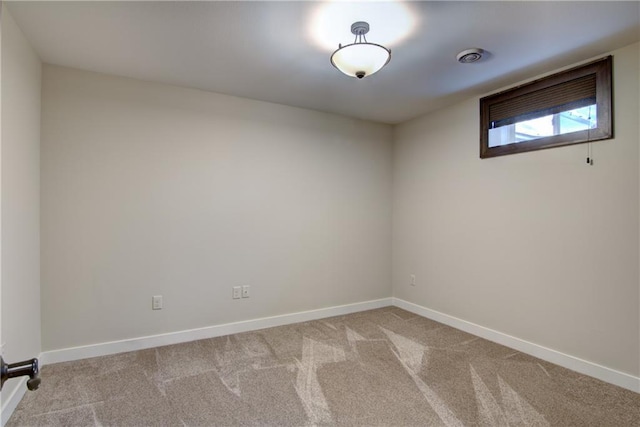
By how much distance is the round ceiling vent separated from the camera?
2.46m

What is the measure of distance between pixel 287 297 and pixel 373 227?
1.45 m

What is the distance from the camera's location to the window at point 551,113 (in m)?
2.50

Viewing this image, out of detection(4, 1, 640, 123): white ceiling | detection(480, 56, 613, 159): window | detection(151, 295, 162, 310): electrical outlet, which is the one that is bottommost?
detection(151, 295, 162, 310): electrical outlet

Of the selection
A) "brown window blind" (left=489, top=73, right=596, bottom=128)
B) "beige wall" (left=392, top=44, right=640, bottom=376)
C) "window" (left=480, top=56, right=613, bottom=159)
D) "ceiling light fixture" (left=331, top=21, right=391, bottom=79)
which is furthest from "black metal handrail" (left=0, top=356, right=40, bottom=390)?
"brown window blind" (left=489, top=73, right=596, bottom=128)

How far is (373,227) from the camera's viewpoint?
14.3 feet

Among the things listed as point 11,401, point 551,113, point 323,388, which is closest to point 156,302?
point 11,401

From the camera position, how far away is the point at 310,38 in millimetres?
2318

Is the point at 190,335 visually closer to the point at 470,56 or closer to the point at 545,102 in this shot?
the point at 470,56

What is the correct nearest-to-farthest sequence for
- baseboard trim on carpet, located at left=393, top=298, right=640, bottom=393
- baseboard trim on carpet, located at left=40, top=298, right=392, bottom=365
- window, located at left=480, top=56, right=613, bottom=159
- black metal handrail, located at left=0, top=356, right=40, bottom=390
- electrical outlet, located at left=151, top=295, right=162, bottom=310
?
black metal handrail, located at left=0, top=356, right=40, bottom=390, baseboard trim on carpet, located at left=393, top=298, right=640, bottom=393, window, located at left=480, top=56, right=613, bottom=159, baseboard trim on carpet, located at left=40, top=298, right=392, bottom=365, electrical outlet, located at left=151, top=295, right=162, bottom=310

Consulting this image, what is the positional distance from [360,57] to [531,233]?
2162 millimetres

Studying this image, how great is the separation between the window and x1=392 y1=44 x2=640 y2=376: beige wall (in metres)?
0.08

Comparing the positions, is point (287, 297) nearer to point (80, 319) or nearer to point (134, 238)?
point (134, 238)

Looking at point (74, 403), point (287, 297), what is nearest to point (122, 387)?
point (74, 403)

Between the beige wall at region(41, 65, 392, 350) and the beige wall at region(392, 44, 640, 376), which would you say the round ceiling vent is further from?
the beige wall at region(41, 65, 392, 350)
